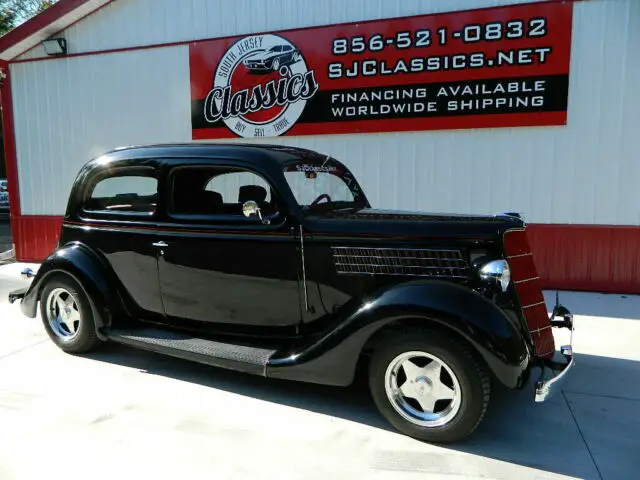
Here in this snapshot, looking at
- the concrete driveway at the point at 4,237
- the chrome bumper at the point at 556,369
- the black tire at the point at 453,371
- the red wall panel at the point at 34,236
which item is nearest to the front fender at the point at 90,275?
the black tire at the point at 453,371

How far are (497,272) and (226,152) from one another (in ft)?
6.66

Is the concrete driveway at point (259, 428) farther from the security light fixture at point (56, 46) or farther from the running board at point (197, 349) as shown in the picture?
the security light fixture at point (56, 46)

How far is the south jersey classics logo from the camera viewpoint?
7.03 m

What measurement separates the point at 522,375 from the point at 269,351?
157 centimetres

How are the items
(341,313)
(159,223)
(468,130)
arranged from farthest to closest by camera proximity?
1. (468,130)
2. (159,223)
3. (341,313)

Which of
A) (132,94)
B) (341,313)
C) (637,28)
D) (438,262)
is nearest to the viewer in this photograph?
(438,262)

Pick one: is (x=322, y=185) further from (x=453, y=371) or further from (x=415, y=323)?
(x=453, y=371)

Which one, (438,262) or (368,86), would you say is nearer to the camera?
(438,262)

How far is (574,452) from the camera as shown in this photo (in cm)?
272

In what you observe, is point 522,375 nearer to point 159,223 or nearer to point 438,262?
point 438,262

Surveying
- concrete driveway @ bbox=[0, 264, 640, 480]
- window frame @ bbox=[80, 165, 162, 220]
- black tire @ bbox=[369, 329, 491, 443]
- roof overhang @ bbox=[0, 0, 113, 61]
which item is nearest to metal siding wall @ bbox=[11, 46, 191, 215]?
roof overhang @ bbox=[0, 0, 113, 61]

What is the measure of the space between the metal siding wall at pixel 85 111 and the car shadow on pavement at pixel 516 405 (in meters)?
4.67

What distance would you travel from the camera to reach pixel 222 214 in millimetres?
3627

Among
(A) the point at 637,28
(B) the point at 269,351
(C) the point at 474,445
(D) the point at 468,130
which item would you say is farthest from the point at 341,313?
(A) the point at 637,28
